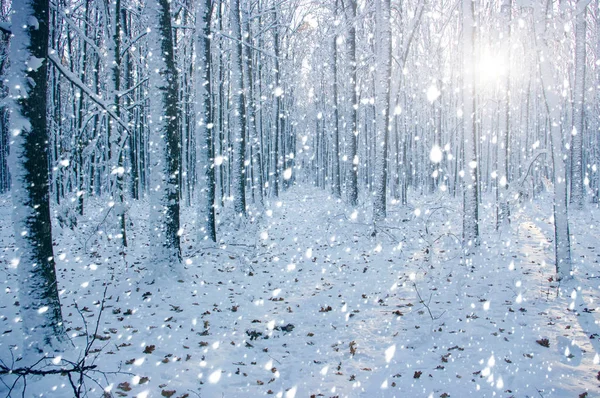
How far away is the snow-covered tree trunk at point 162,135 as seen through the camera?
7.07 m

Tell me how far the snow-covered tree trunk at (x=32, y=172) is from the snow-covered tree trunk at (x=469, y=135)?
844 cm

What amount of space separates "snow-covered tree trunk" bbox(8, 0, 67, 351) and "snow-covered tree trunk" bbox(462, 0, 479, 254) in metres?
8.44

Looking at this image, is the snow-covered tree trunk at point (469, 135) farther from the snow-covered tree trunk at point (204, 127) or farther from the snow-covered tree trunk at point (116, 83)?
the snow-covered tree trunk at point (116, 83)

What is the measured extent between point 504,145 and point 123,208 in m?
12.2

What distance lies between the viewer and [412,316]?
231 inches

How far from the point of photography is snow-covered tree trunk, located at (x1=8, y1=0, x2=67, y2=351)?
410 centimetres

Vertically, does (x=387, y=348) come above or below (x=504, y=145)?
below

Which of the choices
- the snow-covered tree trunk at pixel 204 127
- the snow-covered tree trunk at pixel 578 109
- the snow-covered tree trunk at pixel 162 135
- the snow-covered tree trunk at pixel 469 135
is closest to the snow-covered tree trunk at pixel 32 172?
the snow-covered tree trunk at pixel 162 135

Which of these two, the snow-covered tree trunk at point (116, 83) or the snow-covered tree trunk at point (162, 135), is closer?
the snow-covered tree trunk at point (162, 135)

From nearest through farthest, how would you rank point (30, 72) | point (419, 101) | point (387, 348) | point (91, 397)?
point (91, 397)
point (30, 72)
point (387, 348)
point (419, 101)

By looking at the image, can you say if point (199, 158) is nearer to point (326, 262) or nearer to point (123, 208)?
point (123, 208)

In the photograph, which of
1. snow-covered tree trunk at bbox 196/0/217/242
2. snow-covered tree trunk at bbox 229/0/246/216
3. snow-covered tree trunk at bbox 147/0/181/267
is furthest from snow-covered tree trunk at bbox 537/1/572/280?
snow-covered tree trunk at bbox 229/0/246/216

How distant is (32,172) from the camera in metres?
4.18

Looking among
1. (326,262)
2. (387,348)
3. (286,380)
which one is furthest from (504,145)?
(286,380)
